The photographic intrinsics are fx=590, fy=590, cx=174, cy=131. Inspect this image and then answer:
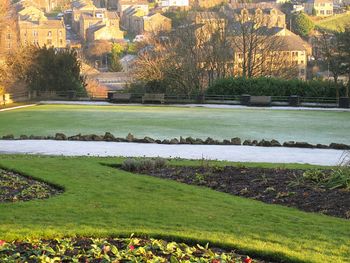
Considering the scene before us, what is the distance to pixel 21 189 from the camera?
9.75 m

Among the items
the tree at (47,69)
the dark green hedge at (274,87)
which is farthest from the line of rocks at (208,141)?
the tree at (47,69)

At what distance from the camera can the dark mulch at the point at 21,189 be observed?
30.0 feet

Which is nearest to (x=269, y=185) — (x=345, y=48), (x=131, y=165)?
(x=131, y=165)

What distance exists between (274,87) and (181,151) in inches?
789

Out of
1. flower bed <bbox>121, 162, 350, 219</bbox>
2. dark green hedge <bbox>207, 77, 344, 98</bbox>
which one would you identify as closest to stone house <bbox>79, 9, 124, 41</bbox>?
dark green hedge <bbox>207, 77, 344, 98</bbox>

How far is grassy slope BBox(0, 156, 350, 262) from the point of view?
666 cm

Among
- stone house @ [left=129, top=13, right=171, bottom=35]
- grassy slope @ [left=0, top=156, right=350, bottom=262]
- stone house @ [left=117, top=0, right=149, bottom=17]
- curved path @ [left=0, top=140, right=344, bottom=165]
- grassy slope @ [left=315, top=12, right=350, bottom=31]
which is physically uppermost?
stone house @ [left=117, top=0, right=149, bottom=17]

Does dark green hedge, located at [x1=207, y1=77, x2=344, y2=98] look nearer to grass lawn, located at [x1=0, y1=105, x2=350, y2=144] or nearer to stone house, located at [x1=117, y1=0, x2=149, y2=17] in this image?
grass lawn, located at [x1=0, y1=105, x2=350, y2=144]

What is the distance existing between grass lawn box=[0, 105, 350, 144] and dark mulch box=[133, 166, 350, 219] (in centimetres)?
872

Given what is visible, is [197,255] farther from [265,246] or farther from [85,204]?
[85,204]

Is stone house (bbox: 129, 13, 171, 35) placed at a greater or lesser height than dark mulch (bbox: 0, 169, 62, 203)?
greater

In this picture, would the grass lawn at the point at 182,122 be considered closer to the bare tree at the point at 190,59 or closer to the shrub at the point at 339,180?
the bare tree at the point at 190,59

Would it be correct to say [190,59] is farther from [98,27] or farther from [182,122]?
[98,27]

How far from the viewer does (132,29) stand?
476 feet
